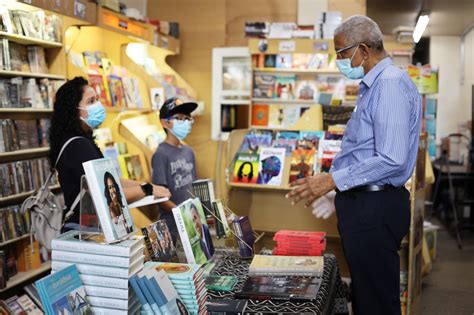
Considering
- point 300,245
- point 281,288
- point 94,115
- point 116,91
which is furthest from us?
point 116,91

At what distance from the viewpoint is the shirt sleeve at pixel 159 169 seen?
3.66 meters

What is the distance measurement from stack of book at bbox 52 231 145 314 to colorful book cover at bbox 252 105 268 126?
5.18 m

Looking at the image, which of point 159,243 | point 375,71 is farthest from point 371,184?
point 159,243

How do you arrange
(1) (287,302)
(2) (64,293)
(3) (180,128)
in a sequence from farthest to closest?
1. (3) (180,128)
2. (1) (287,302)
3. (2) (64,293)

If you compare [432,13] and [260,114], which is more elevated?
[432,13]

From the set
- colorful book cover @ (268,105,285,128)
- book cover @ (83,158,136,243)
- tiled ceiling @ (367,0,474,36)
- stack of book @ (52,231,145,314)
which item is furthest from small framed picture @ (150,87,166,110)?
tiled ceiling @ (367,0,474,36)

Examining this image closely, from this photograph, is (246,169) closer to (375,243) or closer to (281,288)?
(375,243)

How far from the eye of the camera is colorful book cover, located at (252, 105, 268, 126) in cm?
686

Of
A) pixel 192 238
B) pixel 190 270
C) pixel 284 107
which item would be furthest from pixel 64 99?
pixel 284 107

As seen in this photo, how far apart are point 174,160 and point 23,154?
1.42m

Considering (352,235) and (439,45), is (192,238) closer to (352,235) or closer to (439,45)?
(352,235)

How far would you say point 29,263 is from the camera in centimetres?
421

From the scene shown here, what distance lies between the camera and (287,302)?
6.75 feet

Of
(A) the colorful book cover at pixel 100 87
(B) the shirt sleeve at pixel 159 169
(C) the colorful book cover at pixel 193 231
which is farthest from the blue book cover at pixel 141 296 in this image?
(A) the colorful book cover at pixel 100 87
